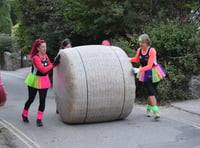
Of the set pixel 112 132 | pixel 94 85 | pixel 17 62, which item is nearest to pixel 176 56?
pixel 94 85

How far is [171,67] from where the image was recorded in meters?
8.61

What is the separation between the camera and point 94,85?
5891 millimetres

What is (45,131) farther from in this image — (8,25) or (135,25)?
(8,25)

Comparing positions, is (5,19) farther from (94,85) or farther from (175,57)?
(94,85)

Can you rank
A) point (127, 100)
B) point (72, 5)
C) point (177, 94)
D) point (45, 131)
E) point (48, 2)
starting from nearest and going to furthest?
point (45, 131), point (127, 100), point (177, 94), point (72, 5), point (48, 2)

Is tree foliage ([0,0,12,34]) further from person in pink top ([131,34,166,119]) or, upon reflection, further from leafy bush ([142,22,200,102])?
person in pink top ([131,34,166,119])

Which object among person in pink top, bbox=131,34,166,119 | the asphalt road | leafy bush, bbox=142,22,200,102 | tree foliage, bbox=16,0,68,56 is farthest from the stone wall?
person in pink top, bbox=131,34,166,119

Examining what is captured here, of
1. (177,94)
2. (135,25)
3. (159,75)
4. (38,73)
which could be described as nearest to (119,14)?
(135,25)

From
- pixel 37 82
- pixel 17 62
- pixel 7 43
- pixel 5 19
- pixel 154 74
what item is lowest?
pixel 17 62

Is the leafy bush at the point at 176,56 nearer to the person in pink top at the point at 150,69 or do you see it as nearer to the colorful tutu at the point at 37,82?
the person in pink top at the point at 150,69

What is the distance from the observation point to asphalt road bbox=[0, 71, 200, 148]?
5.02 meters

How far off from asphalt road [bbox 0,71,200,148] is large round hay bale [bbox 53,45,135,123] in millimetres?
277

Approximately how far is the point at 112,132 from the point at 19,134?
63.4 inches

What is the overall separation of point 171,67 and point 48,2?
292 inches
